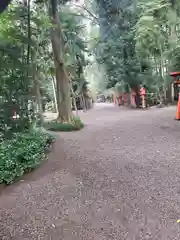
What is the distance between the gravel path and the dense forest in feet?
1.90

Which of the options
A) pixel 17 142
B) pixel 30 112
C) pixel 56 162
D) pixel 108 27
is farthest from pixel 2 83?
pixel 108 27

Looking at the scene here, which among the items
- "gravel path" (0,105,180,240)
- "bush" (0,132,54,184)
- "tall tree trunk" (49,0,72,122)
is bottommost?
"gravel path" (0,105,180,240)

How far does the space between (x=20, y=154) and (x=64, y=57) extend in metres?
6.16

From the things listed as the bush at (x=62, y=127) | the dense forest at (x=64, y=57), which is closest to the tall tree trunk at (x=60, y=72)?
the dense forest at (x=64, y=57)

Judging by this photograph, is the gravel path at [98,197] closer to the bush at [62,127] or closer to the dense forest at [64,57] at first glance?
the dense forest at [64,57]

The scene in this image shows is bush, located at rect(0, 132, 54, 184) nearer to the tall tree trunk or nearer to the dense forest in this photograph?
the dense forest

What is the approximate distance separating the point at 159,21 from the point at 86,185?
968cm

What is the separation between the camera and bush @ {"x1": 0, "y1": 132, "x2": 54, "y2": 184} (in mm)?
4258

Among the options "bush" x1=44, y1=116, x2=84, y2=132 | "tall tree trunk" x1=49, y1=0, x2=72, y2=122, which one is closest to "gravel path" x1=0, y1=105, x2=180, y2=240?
"bush" x1=44, y1=116, x2=84, y2=132

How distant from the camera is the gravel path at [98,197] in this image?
2873mm

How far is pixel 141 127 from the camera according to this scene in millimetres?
8047

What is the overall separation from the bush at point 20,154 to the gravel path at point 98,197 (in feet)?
0.54

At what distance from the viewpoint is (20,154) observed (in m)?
4.65

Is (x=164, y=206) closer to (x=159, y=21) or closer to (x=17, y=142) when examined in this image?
(x=17, y=142)
